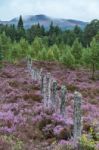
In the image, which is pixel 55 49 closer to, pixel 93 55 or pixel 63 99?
pixel 93 55

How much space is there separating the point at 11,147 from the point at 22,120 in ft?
15.6

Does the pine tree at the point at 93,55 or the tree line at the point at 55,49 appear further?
the tree line at the point at 55,49

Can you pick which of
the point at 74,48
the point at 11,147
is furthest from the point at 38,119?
the point at 74,48

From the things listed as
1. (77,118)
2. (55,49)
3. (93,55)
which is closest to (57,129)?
(77,118)

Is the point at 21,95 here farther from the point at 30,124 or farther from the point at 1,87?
the point at 30,124

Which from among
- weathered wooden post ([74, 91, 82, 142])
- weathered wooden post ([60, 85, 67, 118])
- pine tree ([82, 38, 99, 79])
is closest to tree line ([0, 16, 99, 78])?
pine tree ([82, 38, 99, 79])

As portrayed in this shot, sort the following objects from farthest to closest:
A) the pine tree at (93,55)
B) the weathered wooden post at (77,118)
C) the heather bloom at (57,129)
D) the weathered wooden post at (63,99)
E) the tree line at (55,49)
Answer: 1. the tree line at (55,49)
2. the pine tree at (93,55)
3. the weathered wooden post at (63,99)
4. the heather bloom at (57,129)
5. the weathered wooden post at (77,118)

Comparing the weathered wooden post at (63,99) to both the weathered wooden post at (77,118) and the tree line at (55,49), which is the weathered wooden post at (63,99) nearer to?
the weathered wooden post at (77,118)

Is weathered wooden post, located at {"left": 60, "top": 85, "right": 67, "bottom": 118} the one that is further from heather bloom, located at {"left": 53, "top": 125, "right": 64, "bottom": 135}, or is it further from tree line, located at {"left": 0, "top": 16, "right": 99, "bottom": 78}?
tree line, located at {"left": 0, "top": 16, "right": 99, "bottom": 78}

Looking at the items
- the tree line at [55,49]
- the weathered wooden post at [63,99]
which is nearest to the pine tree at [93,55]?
the tree line at [55,49]

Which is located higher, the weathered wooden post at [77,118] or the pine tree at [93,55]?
the weathered wooden post at [77,118]

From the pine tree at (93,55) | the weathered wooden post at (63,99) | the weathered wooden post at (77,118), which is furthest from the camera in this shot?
the pine tree at (93,55)

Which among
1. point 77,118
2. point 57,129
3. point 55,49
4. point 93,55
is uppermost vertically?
point 77,118

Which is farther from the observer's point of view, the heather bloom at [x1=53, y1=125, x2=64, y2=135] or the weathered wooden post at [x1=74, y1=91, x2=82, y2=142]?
the heather bloom at [x1=53, y1=125, x2=64, y2=135]
